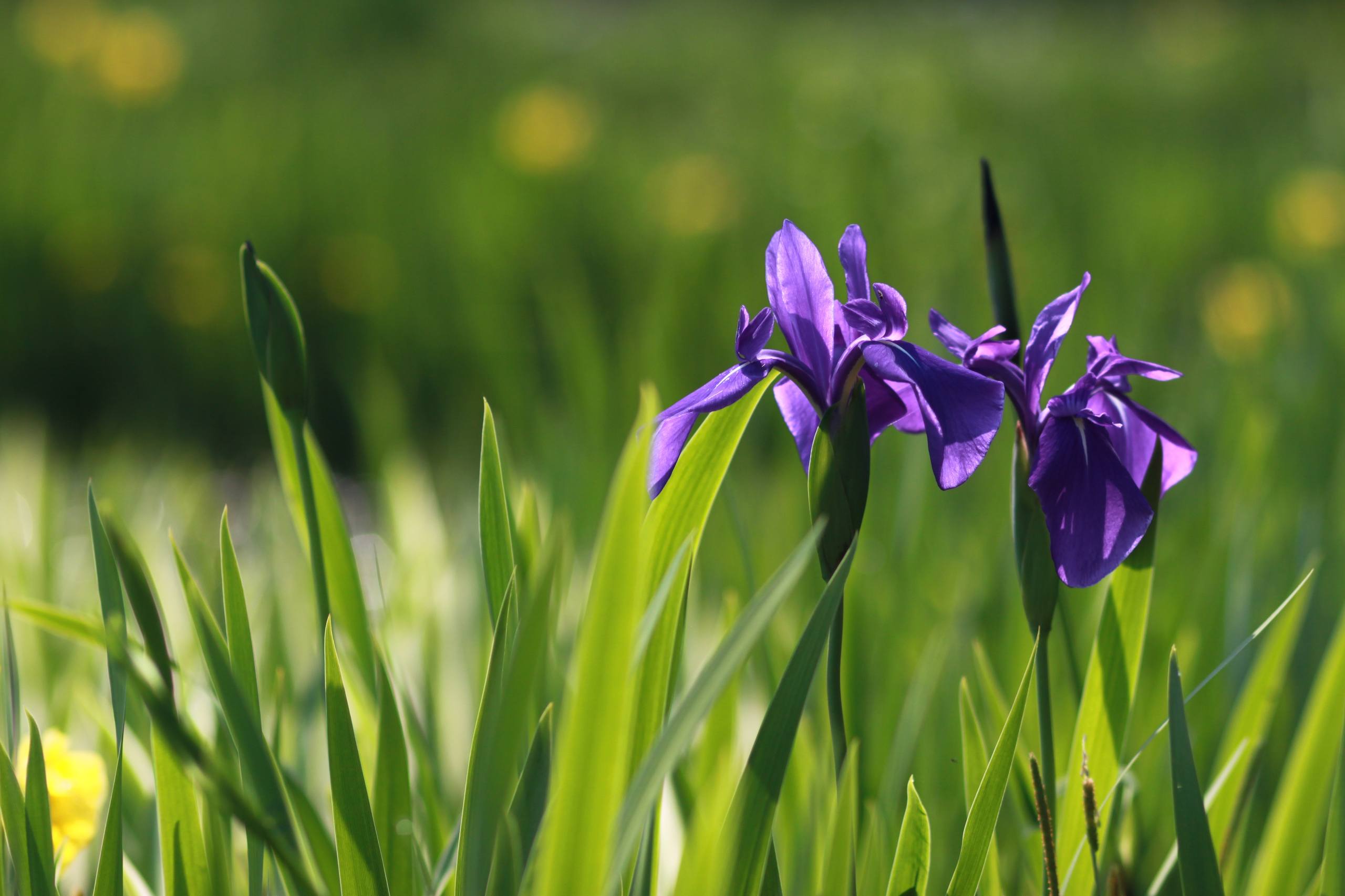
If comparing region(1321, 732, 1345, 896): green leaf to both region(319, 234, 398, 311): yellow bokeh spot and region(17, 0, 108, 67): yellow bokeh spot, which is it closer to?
region(319, 234, 398, 311): yellow bokeh spot

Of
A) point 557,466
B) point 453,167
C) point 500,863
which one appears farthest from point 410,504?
point 453,167

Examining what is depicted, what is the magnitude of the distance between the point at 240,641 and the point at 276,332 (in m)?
0.14

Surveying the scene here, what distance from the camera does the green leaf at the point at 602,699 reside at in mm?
288

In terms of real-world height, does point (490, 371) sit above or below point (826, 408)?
above

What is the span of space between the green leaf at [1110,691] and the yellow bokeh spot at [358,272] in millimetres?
1823

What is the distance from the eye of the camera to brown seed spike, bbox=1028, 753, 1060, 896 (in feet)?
1.26

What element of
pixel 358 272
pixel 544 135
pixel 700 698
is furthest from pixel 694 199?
pixel 700 698

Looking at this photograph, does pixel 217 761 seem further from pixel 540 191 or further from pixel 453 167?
pixel 453 167

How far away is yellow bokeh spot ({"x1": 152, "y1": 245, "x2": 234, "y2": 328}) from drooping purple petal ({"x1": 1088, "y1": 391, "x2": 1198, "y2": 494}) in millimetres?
1969

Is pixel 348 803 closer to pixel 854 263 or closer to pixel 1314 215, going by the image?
pixel 854 263

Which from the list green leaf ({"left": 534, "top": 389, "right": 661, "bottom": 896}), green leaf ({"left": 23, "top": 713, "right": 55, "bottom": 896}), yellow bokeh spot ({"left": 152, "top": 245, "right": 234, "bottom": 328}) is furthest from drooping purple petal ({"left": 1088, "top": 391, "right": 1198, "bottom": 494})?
yellow bokeh spot ({"left": 152, "top": 245, "right": 234, "bottom": 328})

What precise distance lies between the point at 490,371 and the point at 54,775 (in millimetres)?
1337

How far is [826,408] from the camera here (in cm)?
40

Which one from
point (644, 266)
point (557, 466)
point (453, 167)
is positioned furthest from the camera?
point (453, 167)
